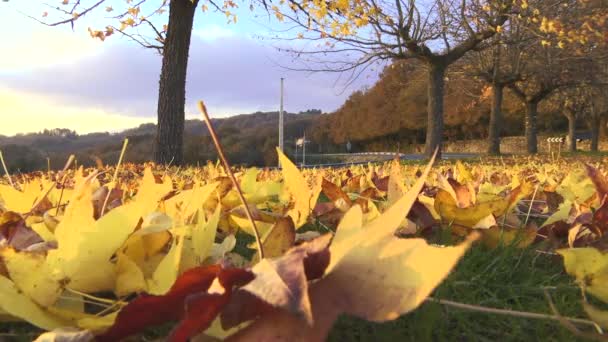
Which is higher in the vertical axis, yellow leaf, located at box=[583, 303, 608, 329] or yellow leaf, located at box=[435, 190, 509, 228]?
yellow leaf, located at box=[435, 190, 509, 228]

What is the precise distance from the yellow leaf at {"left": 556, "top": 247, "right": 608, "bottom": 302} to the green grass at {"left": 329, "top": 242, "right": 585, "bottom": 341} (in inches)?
2.6

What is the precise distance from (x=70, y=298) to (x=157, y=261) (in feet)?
0.54

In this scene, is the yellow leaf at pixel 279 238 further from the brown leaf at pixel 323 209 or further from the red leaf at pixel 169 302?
the brown leaf at pixel 323 209

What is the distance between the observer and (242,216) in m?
0.96

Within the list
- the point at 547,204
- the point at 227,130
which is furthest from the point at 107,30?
the point at 227,130

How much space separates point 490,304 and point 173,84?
28.3 feet

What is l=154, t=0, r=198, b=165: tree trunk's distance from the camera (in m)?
8.88

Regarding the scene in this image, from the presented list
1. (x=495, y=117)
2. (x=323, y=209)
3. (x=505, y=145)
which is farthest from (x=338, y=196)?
(x=505, y=145)

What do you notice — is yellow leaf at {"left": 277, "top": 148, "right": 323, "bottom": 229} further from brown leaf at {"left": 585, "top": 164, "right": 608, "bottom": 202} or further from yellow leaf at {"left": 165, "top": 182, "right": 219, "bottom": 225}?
brown leaf at {"left": 585, "top": 164, "right": 608, "bottom": 202}

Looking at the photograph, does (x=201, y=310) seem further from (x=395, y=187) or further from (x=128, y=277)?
(x=395, y=187)

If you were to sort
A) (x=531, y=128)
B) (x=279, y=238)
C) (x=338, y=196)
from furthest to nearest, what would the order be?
1. (x=531, y=128)
2. (x=338, y=196)
3. (x=279, y=238)

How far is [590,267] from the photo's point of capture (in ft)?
2.30

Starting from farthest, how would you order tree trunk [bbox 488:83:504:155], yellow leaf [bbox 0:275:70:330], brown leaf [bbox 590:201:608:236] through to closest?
1. tree trunk [bbox 488:83:504:155]
2. brown leaf [bbox 590:201:608:236]
3. yellow leaf [bbox 0:275:70:330]

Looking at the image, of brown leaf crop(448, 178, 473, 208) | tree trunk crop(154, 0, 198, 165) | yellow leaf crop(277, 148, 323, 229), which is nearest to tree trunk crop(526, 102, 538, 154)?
tree trunk crop(154, 0, 198, 165)
